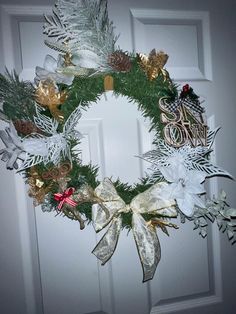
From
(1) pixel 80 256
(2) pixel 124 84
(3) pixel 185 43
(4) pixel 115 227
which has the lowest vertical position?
(1) pixel 80 256

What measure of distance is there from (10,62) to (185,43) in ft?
1.75

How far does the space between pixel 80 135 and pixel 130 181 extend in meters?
0.25

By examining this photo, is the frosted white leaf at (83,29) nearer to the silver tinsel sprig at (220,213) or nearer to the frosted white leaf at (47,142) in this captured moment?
the frosted white leaf at (47,142)

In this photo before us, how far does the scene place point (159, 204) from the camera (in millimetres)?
645

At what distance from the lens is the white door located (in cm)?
77

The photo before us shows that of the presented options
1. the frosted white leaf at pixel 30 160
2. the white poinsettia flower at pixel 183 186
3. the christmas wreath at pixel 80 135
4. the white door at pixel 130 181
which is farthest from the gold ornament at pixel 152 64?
the frosted white leaf at pixel 30 160

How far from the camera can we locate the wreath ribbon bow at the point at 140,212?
2.11 feet

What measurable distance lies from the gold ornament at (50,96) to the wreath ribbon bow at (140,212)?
0.22m

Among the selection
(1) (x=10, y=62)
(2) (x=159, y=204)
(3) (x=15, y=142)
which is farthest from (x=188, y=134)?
(1) (x=10, y=62)

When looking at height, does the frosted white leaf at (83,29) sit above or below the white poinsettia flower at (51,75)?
above

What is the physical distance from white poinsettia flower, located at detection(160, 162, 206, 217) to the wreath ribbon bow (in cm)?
2

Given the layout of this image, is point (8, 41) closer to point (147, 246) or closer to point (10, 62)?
point (10, 62)

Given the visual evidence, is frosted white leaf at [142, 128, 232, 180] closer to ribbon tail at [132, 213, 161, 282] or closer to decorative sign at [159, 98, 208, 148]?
decorative sign at [159, 98, 208, 148]

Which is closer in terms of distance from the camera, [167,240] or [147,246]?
[147,246]
